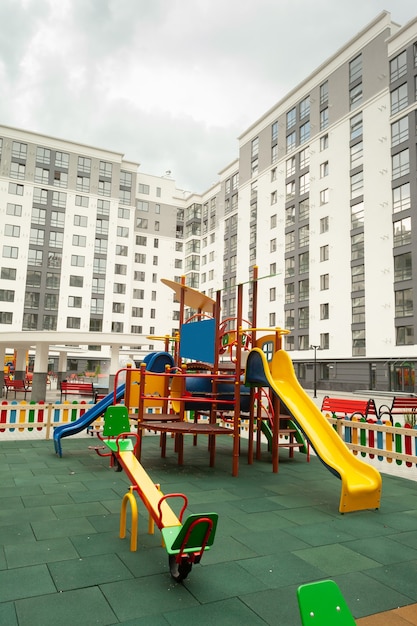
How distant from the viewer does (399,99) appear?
3584 cm

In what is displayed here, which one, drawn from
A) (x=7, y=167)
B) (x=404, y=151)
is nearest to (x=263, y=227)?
(x=404, y=151)

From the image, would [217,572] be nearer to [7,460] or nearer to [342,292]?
[7,460]

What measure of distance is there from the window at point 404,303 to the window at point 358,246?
491 centimetres

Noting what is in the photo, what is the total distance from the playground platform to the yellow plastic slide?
0.22m

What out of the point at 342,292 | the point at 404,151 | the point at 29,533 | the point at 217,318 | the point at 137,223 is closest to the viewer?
the point at 29,533

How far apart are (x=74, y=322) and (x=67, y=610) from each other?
5316 cm

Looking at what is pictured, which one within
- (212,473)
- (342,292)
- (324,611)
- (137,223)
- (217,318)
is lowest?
(212,473)

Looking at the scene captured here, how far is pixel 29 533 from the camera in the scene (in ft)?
15.9

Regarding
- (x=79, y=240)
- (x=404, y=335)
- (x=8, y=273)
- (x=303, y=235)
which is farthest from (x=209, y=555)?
(x=79, y=240)

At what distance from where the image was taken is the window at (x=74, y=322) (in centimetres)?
5395

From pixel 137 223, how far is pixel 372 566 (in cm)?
6160

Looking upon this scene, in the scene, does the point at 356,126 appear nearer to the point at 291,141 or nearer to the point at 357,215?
the point at 357,215

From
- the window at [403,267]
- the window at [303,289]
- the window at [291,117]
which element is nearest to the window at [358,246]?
the window at [403,267]

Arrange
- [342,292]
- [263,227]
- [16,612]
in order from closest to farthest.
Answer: [16,612] < [342,292] < [263,227]
